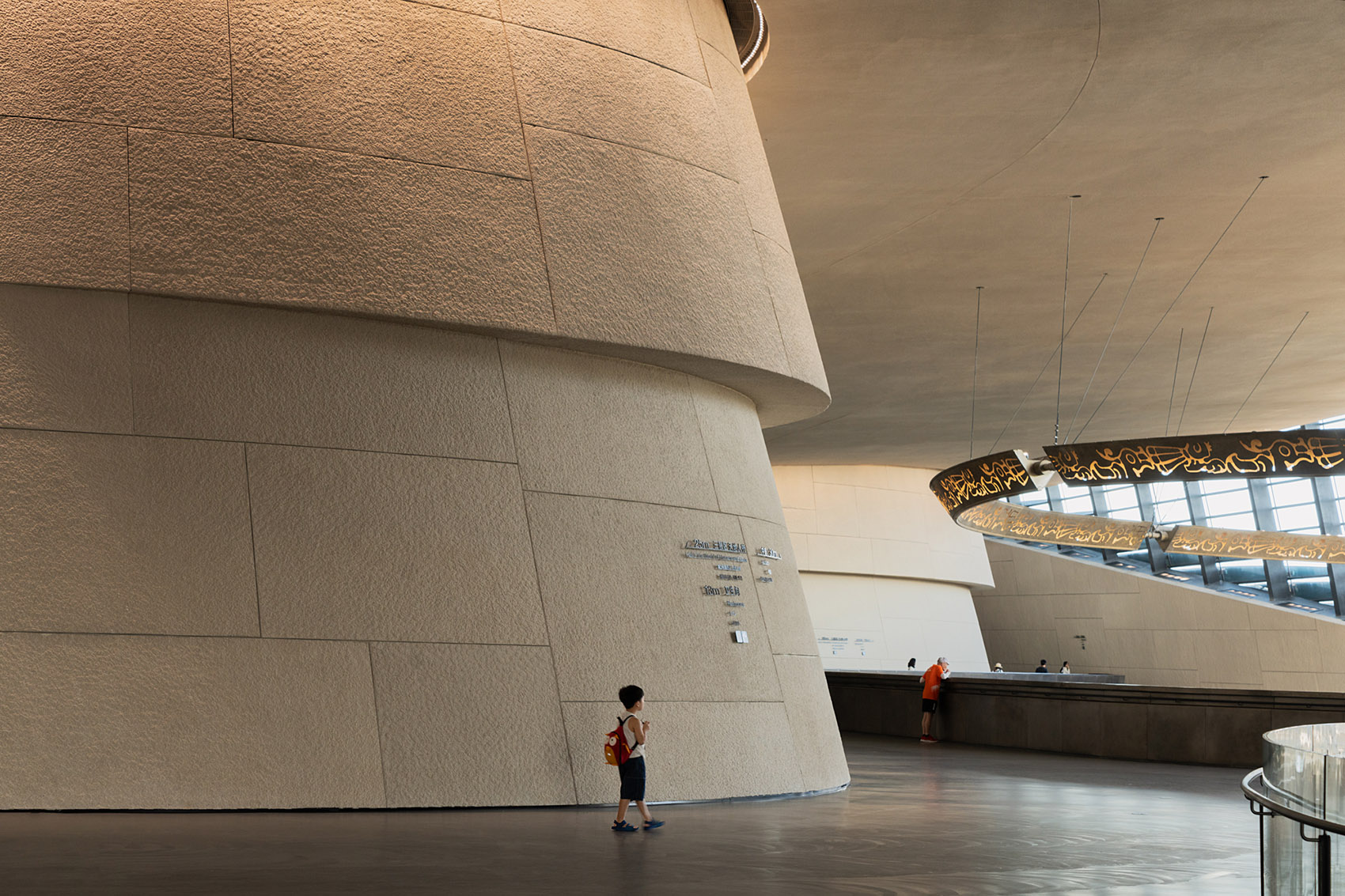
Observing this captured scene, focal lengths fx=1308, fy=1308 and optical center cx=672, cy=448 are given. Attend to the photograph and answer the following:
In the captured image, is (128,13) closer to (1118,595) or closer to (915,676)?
(915,676)

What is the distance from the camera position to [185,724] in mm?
9156

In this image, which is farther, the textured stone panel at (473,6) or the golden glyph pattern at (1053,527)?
the golden glyph pattern at (1053,527)

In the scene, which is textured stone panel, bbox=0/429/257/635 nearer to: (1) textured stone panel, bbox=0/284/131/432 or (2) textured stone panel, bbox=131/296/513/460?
(1) textured stone panel, bbox=0/284/131/432

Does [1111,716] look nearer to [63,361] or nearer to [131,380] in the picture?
[131,380]

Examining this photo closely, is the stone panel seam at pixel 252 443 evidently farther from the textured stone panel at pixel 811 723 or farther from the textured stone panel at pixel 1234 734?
the textured stone panel at pixel 1234 734

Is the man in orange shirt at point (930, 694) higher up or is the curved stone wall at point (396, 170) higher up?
the curved stone wall at point (396, 170)

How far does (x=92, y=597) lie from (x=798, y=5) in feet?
30.5

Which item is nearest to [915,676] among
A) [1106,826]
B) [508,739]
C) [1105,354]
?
[1105,354]

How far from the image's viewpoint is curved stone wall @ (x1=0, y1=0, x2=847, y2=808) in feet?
30.6

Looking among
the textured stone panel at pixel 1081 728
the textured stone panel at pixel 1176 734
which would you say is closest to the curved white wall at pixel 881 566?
the textured stone panel at pixel 1081 728

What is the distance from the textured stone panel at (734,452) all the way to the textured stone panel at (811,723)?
5.11 ft

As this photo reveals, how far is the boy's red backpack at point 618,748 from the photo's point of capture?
31.8ft

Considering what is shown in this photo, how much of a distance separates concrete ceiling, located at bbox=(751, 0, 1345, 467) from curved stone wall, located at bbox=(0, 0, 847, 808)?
4405 millimetres

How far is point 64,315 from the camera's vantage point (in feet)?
31.7
